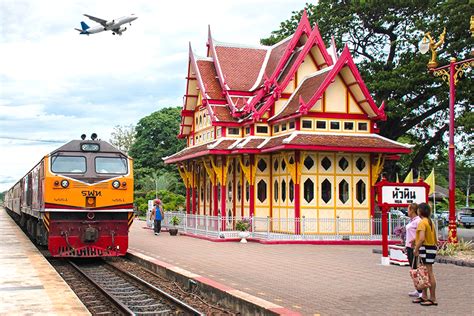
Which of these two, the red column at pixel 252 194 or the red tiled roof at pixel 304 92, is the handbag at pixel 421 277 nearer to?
the red tiled roof at pixel 304 92

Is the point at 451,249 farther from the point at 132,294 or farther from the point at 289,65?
the point at 289,65

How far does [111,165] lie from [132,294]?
19.6 feet

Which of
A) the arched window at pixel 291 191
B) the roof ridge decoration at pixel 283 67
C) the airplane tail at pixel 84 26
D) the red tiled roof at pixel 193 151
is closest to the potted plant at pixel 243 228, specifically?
the arched window at pixel 291 191

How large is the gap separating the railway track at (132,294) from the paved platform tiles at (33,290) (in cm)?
96

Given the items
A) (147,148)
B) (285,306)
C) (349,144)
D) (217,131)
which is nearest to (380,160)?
(349,144)

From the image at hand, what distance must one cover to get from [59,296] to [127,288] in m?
3.03

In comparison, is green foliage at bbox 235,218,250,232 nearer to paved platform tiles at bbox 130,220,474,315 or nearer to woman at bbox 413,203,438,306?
paved platform tiles at bbox 130,220,474,315

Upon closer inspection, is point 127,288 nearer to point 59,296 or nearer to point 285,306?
point 59,296

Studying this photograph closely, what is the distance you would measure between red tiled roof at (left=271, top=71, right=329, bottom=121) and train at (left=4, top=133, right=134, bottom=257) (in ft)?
31.1

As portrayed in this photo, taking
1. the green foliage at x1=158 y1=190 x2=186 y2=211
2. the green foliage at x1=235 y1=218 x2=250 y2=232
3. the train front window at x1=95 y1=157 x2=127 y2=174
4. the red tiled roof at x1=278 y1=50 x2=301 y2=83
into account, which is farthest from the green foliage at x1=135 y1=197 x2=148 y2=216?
the train front window at x1=95 y1=157 x2=127 y2=174

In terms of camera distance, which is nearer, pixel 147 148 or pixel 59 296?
pixel 59 296

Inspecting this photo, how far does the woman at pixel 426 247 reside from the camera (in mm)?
9609

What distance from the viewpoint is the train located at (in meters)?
16.3

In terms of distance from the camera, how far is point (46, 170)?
54.2 feet
